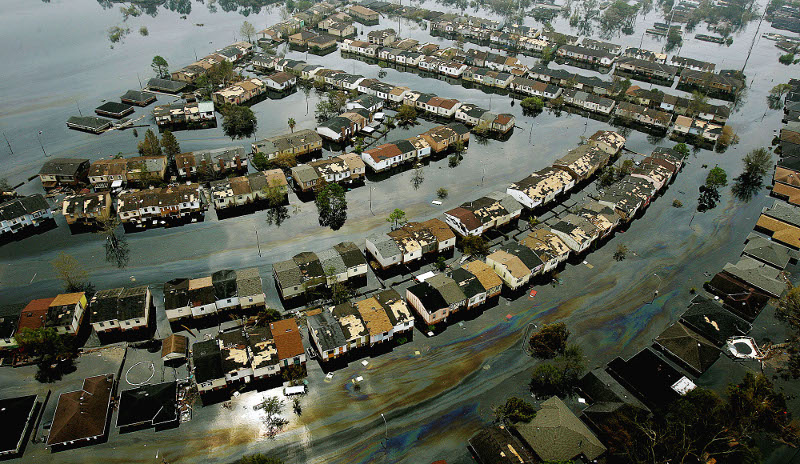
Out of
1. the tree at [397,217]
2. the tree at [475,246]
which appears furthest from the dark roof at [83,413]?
the tree at [475,246]

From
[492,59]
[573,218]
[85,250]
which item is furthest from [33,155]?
[492,59]

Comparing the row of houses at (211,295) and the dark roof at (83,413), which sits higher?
the row of houses at (211,295)

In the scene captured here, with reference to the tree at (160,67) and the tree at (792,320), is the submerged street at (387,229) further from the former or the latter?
the tree at (160,67)

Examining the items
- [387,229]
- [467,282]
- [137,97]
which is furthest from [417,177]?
[137,97]

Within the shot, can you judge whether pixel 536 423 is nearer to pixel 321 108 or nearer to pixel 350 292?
pixel 350 292

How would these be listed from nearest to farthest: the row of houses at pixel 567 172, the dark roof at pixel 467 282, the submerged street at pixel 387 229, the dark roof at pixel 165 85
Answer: the submerged street at pixel 387 229
the dark roof at pixel 467 282
the row of houses at pixel 567 172
the dark roof at pixel 165 85

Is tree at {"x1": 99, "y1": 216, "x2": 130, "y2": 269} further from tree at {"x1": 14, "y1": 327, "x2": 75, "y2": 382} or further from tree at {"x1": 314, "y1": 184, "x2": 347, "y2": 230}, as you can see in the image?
tree at {"x1": 314, "y1": 184, "x2": 347, "y2": 230}
